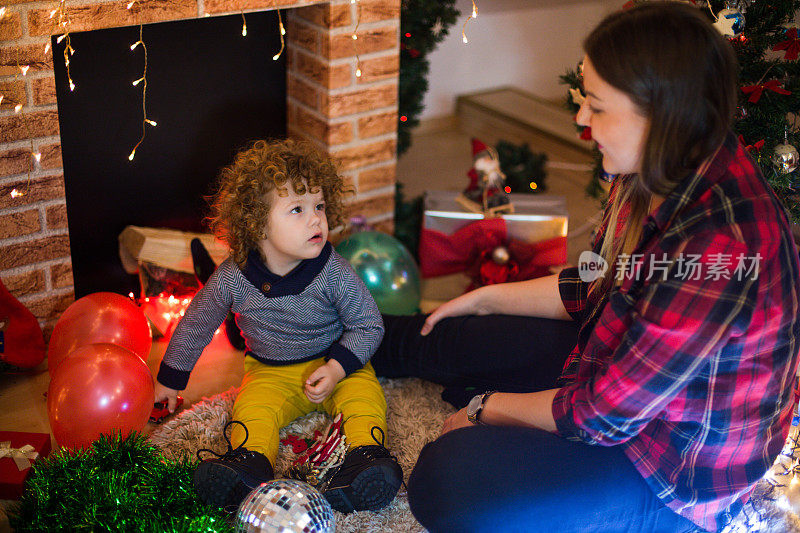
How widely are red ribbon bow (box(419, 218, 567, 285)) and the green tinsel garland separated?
1.06 meters

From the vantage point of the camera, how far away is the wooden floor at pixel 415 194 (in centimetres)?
182

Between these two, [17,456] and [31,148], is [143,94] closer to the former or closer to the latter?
[31,148]

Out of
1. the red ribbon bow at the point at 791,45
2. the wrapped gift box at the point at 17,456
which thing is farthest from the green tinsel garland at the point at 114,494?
the red ribbon bow at the point at 791,45

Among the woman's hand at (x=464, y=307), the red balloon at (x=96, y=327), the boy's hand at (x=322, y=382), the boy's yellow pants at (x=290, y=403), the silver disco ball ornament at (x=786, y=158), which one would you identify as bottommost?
the boy's yellow pants at (x=290, y=403)

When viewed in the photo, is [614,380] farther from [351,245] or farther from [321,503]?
[351,245]

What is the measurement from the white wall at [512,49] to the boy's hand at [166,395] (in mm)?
2097

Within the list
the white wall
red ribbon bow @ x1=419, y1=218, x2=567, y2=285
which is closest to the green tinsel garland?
red ribbon bow @ x1=419, y1=218, x2=567, y2=285

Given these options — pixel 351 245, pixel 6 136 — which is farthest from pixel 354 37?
pixel 6 136

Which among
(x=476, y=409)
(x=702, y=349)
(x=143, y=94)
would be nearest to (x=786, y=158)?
(x=702, y=349)

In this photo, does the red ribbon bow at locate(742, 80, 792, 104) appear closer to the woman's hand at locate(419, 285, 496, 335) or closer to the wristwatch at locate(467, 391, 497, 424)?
the woman's hand at locate(419, 285, 496, 335)

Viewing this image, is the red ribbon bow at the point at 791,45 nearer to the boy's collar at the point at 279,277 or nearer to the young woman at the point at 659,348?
the young woman at the point at 659,348

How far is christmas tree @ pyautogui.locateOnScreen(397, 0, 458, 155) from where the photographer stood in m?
2.27

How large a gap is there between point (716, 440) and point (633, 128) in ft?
1.63

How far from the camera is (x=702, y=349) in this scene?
114 cm
